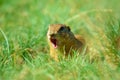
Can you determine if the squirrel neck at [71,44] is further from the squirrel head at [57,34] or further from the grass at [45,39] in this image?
the grass at [45,39]

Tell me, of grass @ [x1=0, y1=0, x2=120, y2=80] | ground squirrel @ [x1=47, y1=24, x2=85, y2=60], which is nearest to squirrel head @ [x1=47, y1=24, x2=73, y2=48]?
ground squirrel @ [x1=47, y1=24, x2=85, y2=60]

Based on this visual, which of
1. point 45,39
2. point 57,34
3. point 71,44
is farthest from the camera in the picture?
point 45,39

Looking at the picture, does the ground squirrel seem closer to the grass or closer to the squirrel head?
the squirrel head

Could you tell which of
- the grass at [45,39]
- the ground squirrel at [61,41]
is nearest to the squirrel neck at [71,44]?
the ground squirrel at [61,41]

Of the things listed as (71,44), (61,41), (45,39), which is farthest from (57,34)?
(45,39)

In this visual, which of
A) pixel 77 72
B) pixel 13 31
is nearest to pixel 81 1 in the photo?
pixel 13 31

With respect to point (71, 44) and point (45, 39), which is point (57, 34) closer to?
point (71, 44)

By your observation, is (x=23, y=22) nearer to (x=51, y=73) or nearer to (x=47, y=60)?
(x=47, y=60)

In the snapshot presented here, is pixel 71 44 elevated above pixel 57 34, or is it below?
below
